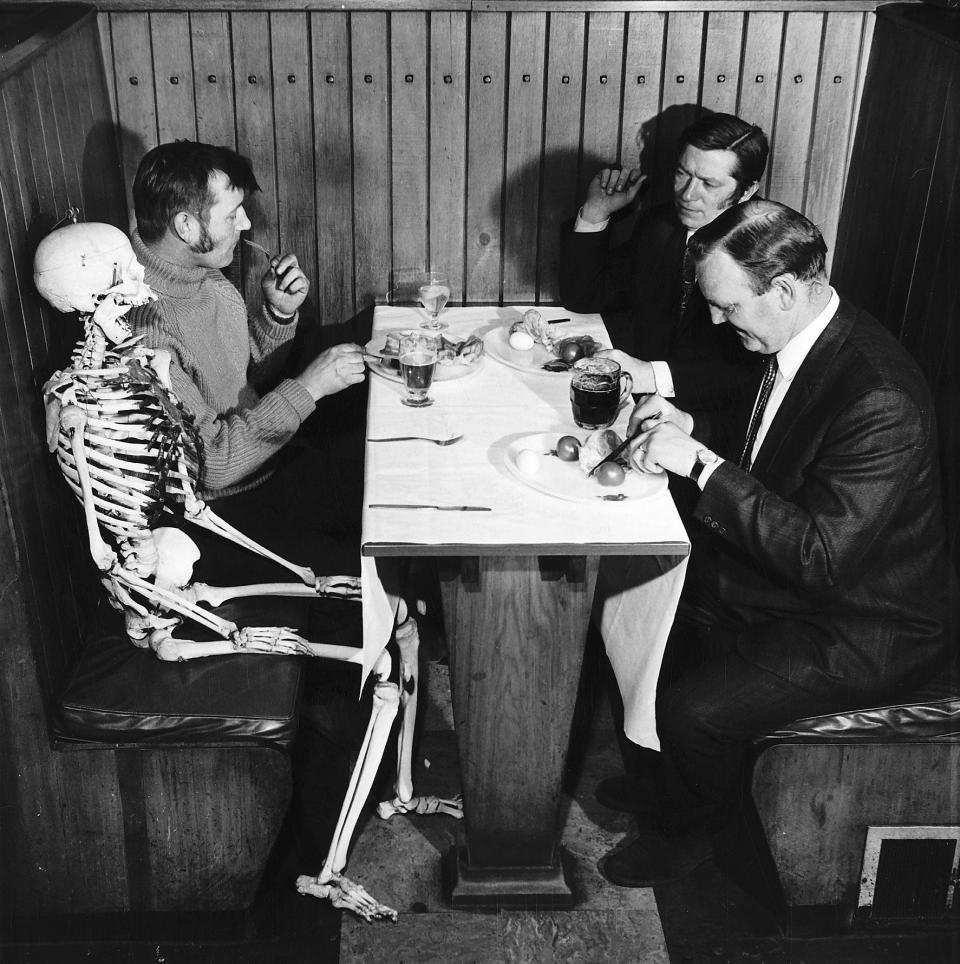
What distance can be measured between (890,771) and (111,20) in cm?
303

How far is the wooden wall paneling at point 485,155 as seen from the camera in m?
3.54

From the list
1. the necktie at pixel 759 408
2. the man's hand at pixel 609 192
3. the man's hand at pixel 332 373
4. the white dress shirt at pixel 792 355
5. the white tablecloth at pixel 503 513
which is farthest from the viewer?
the man's hand at pixel 609 192

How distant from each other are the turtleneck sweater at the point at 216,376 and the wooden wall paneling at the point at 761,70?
176 cm

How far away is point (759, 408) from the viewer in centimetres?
260

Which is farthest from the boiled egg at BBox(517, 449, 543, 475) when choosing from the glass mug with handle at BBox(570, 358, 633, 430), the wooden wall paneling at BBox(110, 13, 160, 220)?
Result: the wooden wall paneling at BBox(110, 13, 160, 220)

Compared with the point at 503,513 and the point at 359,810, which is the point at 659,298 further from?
the point at 359,810

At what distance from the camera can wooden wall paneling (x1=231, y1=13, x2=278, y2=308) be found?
11.5 feet

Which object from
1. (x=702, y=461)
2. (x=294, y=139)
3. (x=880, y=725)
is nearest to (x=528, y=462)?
(x=702, y=461)

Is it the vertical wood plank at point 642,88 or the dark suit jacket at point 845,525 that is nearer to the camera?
the dark suit jacket at point 845,525


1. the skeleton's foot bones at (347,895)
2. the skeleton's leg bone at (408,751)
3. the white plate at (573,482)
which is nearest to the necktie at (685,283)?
the white plate at (573,482)

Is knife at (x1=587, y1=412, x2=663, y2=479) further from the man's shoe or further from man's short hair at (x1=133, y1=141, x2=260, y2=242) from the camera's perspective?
man's short hair at (x1=133, y1=141, x2=260, y2=242)

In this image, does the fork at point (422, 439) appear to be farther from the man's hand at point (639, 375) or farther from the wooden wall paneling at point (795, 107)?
the wooden wall paneling at point (795, 107)

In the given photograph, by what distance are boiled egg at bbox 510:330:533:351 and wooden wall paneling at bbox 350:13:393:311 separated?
90cm

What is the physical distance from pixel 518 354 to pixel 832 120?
1.46 metres
